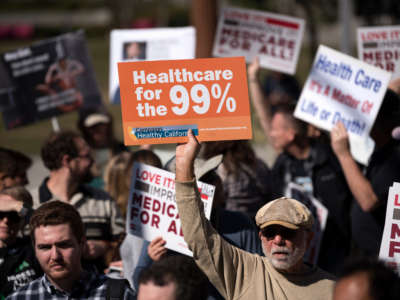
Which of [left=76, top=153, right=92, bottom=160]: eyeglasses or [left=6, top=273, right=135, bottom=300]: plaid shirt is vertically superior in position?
[left=76, top=153, right=92, bottom=160]: eyeglasses

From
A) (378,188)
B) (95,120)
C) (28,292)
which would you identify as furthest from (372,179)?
(95,120)

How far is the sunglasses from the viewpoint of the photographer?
417cm

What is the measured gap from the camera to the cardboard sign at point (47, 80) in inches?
266

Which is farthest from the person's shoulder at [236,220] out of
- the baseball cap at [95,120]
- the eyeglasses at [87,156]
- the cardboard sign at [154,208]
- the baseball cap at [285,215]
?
the baseball cap at [95,120]

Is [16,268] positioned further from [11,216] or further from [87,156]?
[87,156]

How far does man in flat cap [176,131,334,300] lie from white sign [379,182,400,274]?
1.29ft

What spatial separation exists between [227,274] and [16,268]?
151 cm

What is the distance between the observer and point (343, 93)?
5.38m

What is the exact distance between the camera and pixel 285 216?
3.34 meters

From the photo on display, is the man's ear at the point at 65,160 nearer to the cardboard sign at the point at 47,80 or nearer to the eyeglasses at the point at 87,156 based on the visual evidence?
the eyeglasses at the point at 87,156

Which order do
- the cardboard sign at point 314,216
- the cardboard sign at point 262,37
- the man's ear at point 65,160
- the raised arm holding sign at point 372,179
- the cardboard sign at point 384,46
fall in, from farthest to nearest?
the cardboard sign at point 262,37, the cardboard sign at point 384,46, the cardboard sign at point 314,216, the man's ear at point 65,160, the raised arm holding sign at point 372,179

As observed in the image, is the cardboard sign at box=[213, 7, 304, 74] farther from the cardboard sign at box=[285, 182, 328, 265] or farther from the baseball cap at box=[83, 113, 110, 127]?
the cardboard sign at box=[285, 182, 328, 265]

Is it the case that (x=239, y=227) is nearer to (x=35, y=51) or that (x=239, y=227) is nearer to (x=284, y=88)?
(x=35, y=51)

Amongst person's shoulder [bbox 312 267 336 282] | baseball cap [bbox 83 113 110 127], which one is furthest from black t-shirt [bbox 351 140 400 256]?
baseball cap [bbox 83 113 110 127]
